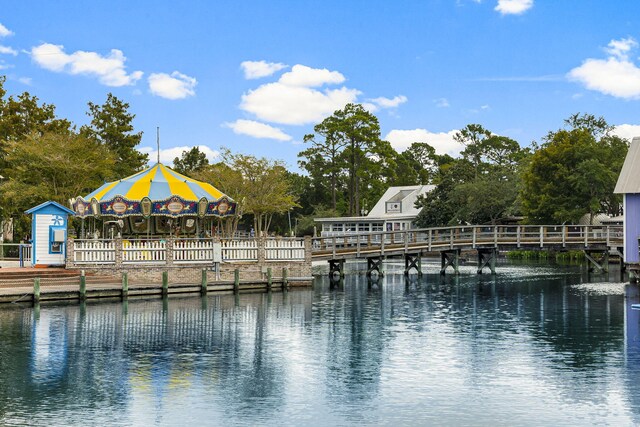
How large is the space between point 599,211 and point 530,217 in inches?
252

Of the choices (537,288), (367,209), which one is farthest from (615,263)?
(367,209)

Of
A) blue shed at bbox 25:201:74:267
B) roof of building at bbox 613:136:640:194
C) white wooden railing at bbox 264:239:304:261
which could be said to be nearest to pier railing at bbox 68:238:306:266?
white wooden railing at bbox 264:239:304:261

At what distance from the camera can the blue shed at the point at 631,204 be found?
49.2 meters

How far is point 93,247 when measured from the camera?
42688 millimetres

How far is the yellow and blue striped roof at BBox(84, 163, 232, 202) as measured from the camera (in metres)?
47.2

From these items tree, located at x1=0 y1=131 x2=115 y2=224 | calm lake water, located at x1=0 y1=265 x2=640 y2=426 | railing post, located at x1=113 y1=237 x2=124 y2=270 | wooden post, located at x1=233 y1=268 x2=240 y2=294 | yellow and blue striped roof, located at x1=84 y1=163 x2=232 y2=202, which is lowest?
calm lake water, located at x1=0 y1=265 x2=640 y2=426

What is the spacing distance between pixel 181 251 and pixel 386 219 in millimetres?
59798

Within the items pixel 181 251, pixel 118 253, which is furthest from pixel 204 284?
pixel 118 253

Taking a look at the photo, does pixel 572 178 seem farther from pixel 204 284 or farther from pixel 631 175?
pixel 204 284

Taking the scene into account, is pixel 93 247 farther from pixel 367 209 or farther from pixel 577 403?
pixel 367 209

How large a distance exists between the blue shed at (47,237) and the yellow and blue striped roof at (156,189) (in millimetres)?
3548

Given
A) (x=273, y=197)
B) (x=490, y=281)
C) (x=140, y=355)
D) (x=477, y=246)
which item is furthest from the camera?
(x=273, y=197)

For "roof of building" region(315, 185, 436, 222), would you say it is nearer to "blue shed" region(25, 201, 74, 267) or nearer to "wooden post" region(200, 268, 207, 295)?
"blue shed" region(25, 201, 74, 267)

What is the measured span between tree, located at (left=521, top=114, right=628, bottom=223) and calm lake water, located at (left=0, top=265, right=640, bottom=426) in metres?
35.6
